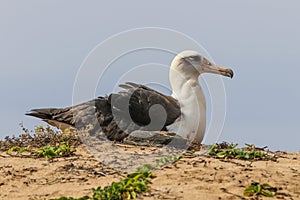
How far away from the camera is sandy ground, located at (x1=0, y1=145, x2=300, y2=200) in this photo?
5961 mm

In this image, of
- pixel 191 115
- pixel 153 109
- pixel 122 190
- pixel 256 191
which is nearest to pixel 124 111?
pixel 153 109

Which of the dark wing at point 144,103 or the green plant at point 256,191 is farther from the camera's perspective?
the dark wing at point 144,103

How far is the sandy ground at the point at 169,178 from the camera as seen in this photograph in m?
5.96

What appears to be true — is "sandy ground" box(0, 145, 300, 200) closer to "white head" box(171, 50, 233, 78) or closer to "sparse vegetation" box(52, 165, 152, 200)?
"sparse vegetation" box(52, 165, 152, 200)

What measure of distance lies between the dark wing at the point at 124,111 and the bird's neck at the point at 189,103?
214mm

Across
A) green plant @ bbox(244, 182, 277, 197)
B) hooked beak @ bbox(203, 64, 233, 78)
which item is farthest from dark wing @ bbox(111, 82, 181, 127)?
green plant @ bbox(244, 182, 277, 197)

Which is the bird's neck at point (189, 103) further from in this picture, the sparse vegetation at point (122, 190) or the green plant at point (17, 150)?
the sparse vegetation at point (122, 190)

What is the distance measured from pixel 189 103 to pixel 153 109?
883mm

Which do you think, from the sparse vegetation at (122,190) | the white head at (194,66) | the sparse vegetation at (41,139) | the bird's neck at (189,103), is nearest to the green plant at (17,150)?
the sparse vegetation at (41,139)

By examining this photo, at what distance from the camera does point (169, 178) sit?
21.1 feet

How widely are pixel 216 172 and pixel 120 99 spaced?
372 cm

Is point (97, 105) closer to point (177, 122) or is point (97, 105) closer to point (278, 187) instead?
point (177, 122)

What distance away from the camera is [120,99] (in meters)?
10.0

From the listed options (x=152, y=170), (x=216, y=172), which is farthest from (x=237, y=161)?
(x=152, y=170)
